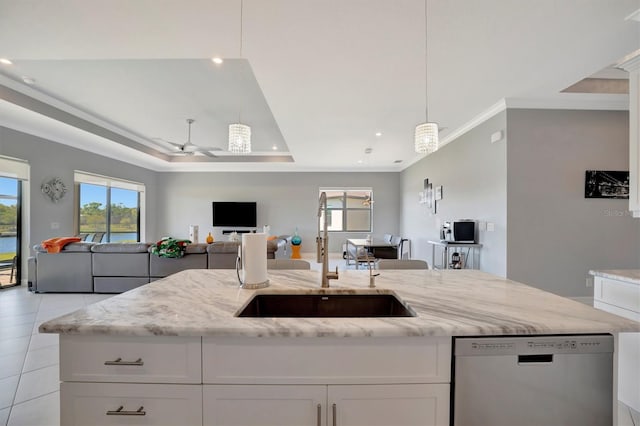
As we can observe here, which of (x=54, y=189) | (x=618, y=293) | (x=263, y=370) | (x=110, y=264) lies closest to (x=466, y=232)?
(x=618, y=293)

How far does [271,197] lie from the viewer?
27.3 ft

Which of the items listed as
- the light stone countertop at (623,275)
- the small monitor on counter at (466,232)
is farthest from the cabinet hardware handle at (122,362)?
the small monitor on counter at (466,232)

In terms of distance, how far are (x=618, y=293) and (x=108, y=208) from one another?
858 cm

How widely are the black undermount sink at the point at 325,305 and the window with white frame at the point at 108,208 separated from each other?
6273 millimetres

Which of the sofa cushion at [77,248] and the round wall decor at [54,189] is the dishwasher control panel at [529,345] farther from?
the round wall decor at [54,189]

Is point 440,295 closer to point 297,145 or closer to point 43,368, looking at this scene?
point 43,368

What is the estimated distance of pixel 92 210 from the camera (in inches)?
240

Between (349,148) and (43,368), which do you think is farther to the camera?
(349,148)

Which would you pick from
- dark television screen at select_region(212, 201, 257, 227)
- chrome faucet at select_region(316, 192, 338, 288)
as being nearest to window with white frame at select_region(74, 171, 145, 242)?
dark television screen at select_region(212, 201, 257, 227)

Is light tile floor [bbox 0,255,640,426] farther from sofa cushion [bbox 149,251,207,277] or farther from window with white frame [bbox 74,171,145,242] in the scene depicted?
window with white frame [bbox 74,171,145,242]

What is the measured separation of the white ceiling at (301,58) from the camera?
6.42 ft

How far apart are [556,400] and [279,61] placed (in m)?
2.87

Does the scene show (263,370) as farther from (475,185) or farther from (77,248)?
(77,248)

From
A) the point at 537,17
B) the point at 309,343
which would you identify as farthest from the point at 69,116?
the point at 537,17
